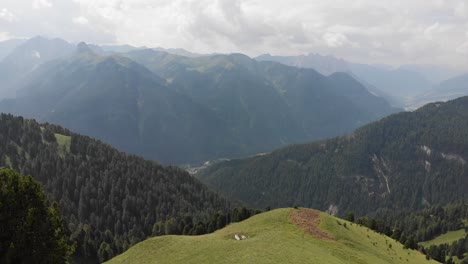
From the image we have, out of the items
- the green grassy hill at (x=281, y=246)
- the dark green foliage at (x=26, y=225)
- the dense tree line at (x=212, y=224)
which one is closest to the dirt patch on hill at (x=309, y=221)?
the green grassy hill at (x=281, y=246)

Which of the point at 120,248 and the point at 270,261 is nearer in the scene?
the point at 270,261

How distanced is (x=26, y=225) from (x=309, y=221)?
2104 inches

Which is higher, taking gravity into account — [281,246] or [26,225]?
[26,225]

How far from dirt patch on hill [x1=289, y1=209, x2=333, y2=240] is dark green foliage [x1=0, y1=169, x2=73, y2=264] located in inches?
1734

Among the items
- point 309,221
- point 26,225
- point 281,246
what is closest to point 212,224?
point 309,221

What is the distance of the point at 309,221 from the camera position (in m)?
77.7

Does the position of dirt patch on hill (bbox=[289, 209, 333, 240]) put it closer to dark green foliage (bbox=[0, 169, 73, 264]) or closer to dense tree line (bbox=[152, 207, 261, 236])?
dark green foliage (bbox=[0, 169, 73, 264])

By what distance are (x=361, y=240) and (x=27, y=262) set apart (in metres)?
62.9

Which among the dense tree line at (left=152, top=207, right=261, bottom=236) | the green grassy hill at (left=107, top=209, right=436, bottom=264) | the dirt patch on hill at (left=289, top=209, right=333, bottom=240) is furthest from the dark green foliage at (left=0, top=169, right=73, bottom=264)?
the dense tree line at (left=152, top=207, right=261, bottom=236)

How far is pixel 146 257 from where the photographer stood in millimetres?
65250

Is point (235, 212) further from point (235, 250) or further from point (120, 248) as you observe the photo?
point (235, 250)

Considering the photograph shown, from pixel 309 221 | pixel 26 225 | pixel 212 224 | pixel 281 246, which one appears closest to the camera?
pixel 26 225

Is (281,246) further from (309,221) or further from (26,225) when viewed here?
(26,225)

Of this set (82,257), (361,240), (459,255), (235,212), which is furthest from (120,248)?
(459,255)
